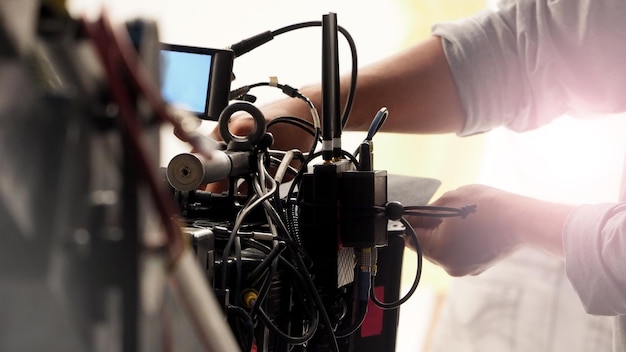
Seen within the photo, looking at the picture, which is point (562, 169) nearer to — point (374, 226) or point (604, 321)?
point (604, 321)

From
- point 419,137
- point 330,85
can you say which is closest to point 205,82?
point 330,85

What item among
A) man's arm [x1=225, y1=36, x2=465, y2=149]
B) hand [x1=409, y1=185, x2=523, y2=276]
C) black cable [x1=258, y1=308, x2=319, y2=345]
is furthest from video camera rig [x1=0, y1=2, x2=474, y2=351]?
man's arm [x1=225, y1=36, x2=465, y2=149]

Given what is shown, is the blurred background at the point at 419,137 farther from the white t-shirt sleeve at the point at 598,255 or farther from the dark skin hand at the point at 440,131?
the white t-shirt sleeve at the point at 598,255

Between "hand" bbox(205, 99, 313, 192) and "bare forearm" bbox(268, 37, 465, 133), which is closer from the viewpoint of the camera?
"hand" bbox(205, 99, 313, 192)

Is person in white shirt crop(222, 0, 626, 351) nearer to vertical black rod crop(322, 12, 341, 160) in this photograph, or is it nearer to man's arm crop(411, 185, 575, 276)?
man's arm crop(411, 185, 575, 276)

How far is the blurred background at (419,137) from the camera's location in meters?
1.22

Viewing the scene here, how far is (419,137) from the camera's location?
54.2 inches

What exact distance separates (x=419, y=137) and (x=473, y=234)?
0.58m

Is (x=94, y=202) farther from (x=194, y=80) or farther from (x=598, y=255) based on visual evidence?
(x=598, y=255)

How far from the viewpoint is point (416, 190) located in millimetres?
657

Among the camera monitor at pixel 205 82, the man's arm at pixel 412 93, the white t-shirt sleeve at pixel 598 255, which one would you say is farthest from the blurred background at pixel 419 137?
the camera monitor at pixel 205 82

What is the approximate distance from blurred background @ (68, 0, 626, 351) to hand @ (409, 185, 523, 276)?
32cm

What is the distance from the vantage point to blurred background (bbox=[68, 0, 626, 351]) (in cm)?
122

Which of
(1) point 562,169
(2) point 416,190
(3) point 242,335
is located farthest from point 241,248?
(1) point 562,169
